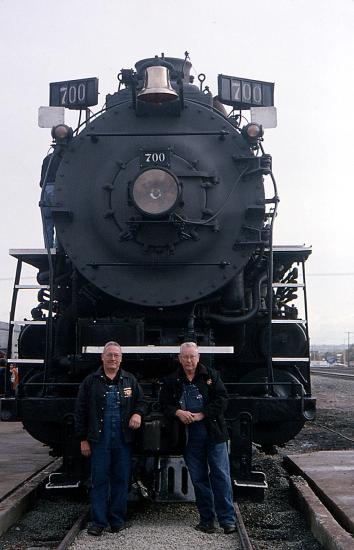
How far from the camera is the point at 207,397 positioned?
5.88m

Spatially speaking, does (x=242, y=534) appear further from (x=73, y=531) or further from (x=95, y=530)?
(x=73, y=531)

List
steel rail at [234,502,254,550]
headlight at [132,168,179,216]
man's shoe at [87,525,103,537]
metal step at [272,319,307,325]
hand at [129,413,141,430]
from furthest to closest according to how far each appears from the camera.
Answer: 1. metal step at [272,319,307,325]
2. headlight at [132,168,179,216]
3. hand at [129,413,141,430]
4. man's shoe at [87,525,103,537]
5. steel rail at [234,502,254,550]

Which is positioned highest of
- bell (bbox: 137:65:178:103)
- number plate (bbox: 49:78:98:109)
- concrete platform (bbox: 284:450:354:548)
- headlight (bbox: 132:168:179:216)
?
number plate (bbox: 49:78:98:109)

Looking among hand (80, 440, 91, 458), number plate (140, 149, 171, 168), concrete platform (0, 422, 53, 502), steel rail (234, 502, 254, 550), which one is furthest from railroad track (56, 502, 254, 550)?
number plate (140, 149, 171, 168)

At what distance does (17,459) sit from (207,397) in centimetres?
430

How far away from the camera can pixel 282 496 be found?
7488mm

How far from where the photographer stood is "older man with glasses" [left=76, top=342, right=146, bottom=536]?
5.81m

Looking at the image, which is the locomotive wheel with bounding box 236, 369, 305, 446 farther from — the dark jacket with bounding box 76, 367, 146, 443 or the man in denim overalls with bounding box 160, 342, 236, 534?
the dark jacket with bounding box 76, 367, 146, 443

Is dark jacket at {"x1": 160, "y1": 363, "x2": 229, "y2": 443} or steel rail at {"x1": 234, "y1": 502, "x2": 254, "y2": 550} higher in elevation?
dark jacket at {"x1": 160, "y1": 363, "x2": 229, "y2": 443}

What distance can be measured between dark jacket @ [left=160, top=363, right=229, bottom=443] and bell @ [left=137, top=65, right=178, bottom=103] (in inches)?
109

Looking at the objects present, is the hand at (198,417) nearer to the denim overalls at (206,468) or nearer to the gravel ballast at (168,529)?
the denim overalls at (206,468)

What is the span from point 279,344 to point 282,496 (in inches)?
65.0

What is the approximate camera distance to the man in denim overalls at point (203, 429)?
5.79 m

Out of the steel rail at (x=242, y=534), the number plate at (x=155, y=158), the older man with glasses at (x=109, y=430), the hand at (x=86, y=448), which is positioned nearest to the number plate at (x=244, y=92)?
the number plate at (x=155, y=158)
